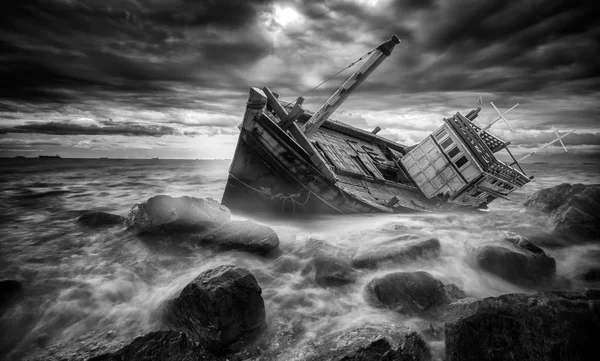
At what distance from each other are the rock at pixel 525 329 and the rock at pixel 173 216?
780cm

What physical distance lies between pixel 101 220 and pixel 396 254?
38.3 ft

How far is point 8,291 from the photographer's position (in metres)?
6.48

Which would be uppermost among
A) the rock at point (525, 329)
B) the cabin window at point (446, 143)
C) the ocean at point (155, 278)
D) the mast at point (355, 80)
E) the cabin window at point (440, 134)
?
the mast at point (355, 80)

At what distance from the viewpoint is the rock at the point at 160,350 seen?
159 inches

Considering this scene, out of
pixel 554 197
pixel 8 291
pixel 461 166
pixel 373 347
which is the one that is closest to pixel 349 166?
pixel 461 166

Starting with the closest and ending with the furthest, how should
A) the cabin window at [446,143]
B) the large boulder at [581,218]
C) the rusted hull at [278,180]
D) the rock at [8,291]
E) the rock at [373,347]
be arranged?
1. the rock at [373,347]
2. the rock at [8,291]
3. the large boulder at [581,218]
4. the rusted hull at [278,180]
5. the cabin window at [446,143]

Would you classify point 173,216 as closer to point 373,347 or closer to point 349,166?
point 373,347

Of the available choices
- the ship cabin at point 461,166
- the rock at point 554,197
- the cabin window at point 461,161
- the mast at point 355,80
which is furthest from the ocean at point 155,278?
the mast at point 355,80

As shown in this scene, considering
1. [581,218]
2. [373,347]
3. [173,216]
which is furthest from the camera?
[581,218]

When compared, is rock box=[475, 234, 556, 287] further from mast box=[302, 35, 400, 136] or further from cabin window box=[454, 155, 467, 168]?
mast box=[302, 35, 400, 136]

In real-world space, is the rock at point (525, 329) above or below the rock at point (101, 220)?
above

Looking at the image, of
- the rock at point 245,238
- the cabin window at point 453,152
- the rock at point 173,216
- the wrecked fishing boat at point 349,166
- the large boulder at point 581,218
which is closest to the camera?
the rock at point 245,238

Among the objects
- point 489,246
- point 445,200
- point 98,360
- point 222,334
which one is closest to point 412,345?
point 222,334

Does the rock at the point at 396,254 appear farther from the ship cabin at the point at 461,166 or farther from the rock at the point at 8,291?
the ship cabin at the point at 461,166
